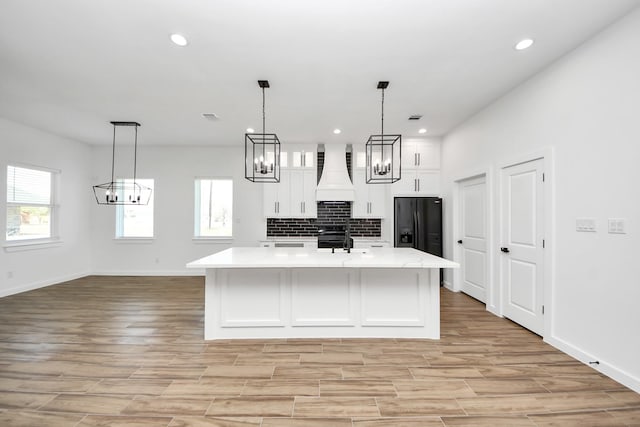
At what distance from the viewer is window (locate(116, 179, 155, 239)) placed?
627 cm

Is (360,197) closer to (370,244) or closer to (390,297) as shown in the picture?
(370,244)

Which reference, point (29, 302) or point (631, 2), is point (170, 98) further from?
point (631, 2)

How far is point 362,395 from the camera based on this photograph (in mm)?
2086

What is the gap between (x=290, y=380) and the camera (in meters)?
2.28

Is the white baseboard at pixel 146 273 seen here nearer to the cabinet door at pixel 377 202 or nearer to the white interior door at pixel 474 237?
the cabinet door at pixel 377 202

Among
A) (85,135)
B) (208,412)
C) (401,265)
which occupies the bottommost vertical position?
(208,412)

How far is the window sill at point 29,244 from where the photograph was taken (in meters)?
4.65

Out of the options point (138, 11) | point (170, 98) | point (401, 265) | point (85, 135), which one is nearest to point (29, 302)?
point (85, 135)

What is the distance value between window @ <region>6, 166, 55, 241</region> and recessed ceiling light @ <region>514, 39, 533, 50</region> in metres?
7.27

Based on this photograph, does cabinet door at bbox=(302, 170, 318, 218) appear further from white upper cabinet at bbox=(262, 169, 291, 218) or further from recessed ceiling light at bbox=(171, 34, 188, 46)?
recessed ceiling light at bbox=(171, 34, 188, 46)

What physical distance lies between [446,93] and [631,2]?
1.65 metres

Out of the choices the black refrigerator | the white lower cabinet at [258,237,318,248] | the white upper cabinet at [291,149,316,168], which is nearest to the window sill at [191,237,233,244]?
the white lower cabinet at [258,237,318,248]

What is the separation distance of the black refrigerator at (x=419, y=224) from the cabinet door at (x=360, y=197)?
0.64 metres

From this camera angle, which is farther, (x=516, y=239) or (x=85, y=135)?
(x=85, y=135)
